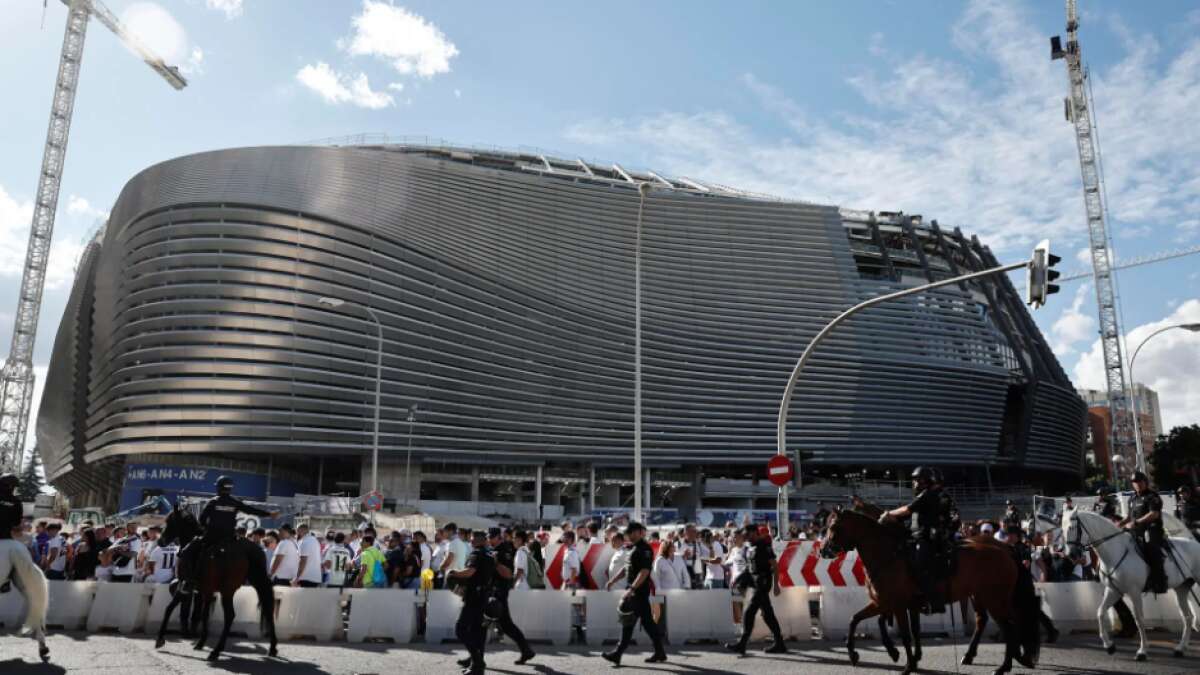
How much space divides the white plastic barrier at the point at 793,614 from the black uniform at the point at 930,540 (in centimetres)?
390

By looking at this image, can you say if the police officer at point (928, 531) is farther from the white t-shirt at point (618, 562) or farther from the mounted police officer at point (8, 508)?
the mounted police officer at point (8, 508)

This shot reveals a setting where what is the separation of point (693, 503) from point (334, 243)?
37682mm

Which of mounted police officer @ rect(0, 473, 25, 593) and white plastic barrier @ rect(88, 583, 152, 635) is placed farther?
white plastic barrier @ rect(88, 583, 152, 635)

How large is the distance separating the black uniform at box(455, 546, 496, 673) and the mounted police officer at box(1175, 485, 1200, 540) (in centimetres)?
1105

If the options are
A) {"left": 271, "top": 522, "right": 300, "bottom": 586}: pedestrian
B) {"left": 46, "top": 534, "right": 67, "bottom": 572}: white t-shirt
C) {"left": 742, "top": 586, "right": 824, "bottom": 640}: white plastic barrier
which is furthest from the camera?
{"left": 46, "top": 534, "right": 67, "bottom": 572}: white t-shirt

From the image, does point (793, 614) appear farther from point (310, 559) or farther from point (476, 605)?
point (310, 559)

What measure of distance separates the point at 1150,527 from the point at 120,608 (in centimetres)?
1549

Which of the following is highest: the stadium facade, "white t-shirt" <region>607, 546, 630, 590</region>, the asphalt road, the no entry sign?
the stadium facade

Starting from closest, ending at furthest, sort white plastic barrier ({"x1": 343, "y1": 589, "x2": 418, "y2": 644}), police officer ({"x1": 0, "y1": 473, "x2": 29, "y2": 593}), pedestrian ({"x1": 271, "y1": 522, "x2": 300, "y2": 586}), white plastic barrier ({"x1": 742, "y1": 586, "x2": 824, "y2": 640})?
police officer ({"x1": 0, "y1": 473, "x2": 29, "y2": 593}) < white plastic barrier ({"x1": 343, "y1": 589, "x2": 418, "y2": 644}) < white plastic barrier ({"x1": 742, "y1": 586, "x2": 824, "y2": 640}) < pedestrian ({"x1": 271, "y1": 522, "x2": 300, "y2": 586})

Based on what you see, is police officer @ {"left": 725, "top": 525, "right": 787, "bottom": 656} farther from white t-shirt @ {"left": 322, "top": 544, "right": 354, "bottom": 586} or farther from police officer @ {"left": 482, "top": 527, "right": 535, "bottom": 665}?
white t-shirt @ {"left": 322, "top": 544, "right": 354, "bottom": 586}

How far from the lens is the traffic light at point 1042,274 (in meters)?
15.1

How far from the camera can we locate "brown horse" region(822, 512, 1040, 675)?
10.2m

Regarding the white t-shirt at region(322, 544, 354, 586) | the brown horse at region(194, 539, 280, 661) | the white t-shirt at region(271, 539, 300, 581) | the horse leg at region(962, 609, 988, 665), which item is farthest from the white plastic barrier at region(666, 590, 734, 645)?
the white t-shirt at region(322, 544, 354, 586)

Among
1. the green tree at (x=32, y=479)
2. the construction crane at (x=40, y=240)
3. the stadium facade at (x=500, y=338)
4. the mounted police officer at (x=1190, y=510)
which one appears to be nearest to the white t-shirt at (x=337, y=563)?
the mounted police officer at (x=1190, y=510)
